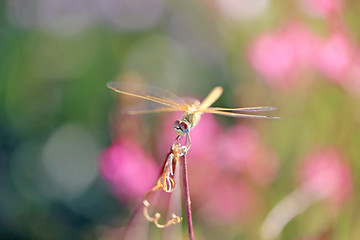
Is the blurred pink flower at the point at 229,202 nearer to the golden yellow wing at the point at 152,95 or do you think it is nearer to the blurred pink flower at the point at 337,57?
the blurred pink flower at the point at 337,57

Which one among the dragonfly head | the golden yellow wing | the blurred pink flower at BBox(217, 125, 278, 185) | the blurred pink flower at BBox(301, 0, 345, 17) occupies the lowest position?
the dragonfly head

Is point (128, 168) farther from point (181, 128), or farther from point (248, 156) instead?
point (181, 128)

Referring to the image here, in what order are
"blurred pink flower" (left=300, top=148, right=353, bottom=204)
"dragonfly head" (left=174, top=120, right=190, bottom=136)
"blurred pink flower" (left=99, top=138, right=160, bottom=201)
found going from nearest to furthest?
"dragonfly head" (left=174, top=120, right=190, bottom=136) → "blurred pink flower" (left=300, top=148, right=353, bottom=204) → "blurred pink flower" (left=99, top=138, right=160, bottom=201)

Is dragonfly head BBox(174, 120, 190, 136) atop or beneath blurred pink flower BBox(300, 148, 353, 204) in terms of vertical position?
beneath

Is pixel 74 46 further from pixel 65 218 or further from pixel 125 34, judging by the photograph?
pixel 65 218

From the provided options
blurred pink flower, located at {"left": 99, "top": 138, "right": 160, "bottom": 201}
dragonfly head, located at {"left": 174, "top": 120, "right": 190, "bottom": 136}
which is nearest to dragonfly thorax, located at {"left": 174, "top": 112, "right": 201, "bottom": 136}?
dragonfly head, located at {"left": 174, "top": 120, "right": 190, "bottom": 136}

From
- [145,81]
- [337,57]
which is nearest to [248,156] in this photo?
[337,57]

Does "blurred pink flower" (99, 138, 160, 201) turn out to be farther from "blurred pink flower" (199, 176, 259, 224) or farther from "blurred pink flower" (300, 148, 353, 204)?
"blurred pink flower" (300, 148, 353, 204)
